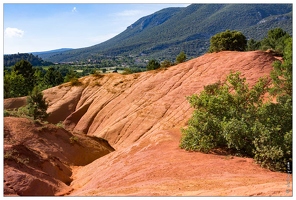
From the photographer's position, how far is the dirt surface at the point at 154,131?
12188 mm

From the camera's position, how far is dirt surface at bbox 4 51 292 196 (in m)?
12.2

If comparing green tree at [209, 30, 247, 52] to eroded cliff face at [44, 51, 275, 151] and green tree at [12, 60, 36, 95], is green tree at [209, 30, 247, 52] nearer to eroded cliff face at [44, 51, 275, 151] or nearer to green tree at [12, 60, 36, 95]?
eroded cliff face at [44, 51, 275, 151]

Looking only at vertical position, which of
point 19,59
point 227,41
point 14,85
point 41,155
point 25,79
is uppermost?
point 19,59

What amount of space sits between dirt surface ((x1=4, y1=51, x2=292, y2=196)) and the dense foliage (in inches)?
32.6

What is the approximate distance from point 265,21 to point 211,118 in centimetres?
17649

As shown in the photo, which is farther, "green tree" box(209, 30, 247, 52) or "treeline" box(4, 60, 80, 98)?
"treeline" box(4, 60, 80, 98)

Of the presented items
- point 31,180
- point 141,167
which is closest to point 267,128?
point 141,167

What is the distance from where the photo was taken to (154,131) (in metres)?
30.1

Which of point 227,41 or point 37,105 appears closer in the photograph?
point 37,105

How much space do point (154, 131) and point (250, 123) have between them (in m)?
14.9

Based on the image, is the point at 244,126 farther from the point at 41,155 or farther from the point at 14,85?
the point at 14,85

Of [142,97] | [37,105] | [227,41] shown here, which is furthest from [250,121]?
[227,41]

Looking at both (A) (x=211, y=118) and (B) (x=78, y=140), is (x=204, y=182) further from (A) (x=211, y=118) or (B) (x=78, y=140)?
(B) (x=78, y=140)

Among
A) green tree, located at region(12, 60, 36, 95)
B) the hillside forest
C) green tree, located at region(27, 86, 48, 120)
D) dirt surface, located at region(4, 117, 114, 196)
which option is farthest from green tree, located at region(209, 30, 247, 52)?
green tree, located at region(12, 60, 36, 95)
